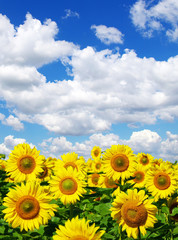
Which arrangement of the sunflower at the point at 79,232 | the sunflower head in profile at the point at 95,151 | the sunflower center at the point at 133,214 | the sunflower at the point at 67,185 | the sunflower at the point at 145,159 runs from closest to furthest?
the sunflower at the point at 79,232
the sunflower center at the point at 133,214
the sunflower at the point at 67,185
the sunflower at the point at 145,159
the sunflower head in profile at the point at 95,151

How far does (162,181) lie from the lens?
7945mm

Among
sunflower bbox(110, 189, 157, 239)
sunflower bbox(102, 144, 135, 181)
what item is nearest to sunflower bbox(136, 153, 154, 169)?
sunflower bbox(102, 144, 135, 181)

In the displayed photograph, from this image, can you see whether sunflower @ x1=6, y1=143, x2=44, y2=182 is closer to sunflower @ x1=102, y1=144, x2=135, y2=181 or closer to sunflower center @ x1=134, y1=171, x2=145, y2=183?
sunflower @ x1=102, y1=144, x2=135, y2=181

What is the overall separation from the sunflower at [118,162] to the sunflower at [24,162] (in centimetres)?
168

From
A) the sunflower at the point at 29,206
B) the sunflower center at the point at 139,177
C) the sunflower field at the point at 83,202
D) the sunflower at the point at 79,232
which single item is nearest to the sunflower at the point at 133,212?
the sunflower field at the point at 83,202

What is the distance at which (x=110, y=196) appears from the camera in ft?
25.1

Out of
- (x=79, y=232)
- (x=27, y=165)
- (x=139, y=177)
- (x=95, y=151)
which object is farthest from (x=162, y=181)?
(x=95, y=151)

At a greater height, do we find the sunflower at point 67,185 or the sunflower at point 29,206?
the sunflower at point 67,185

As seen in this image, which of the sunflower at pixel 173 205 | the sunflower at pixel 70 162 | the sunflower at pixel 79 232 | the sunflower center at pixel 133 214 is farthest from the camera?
the sunflower at pixel 70 162

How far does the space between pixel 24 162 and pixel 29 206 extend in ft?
7.12

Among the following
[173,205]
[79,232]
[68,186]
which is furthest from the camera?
[173,205]

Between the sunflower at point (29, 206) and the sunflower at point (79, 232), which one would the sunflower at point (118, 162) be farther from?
the sunflower at point (79, 232)

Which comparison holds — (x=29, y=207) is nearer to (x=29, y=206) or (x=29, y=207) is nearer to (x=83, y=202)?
(x=29, y=206)

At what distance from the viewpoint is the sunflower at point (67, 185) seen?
21.0 feet
